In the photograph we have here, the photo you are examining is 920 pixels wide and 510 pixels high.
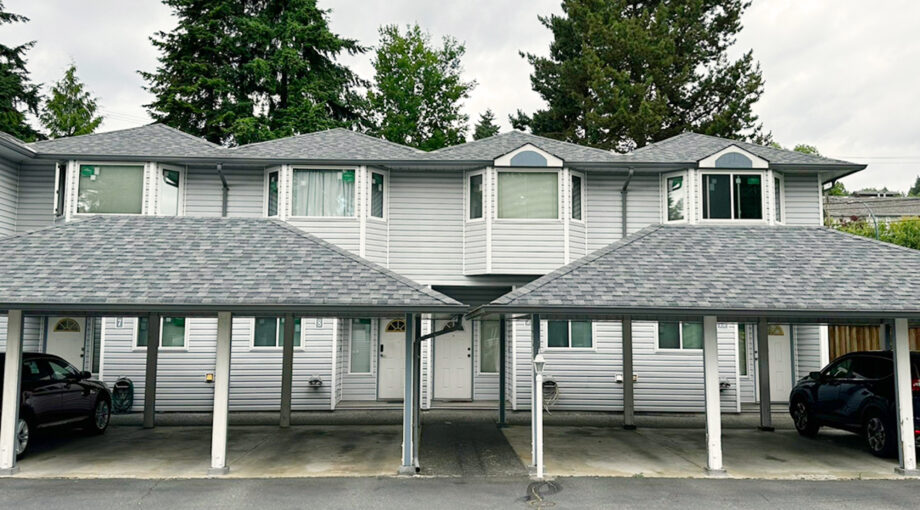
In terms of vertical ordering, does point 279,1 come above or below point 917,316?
above

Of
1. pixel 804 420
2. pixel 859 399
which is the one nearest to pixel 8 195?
pixel 804 420

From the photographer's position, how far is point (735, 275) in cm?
970

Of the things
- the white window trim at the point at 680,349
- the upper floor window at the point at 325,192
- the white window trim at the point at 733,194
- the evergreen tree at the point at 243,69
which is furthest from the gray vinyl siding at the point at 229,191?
the white window trim at the point at 733,194

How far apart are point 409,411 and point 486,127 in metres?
30.8

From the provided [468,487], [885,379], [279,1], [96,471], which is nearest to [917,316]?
[885,379]

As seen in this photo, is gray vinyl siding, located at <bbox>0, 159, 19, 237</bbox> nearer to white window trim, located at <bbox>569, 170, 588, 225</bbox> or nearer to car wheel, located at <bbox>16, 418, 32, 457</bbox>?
car wheel, located at <bbox>16, 418, 32, 457</bbox>

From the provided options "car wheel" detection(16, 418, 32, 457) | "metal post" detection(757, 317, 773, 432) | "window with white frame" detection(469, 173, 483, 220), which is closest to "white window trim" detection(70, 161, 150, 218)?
"car wheel" detection(16, 418, 32, 457)

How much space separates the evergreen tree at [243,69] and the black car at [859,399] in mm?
19701

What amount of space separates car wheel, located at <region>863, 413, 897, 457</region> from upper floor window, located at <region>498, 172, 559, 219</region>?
7561 millimetres

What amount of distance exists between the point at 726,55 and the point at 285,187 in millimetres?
22664

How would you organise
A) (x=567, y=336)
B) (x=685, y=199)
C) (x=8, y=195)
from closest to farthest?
(x=8, y=195) → (x=685, y=199) → (x=567, y=336)

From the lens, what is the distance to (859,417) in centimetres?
1065

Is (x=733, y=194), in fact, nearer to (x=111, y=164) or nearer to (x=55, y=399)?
(x=55, y=399)

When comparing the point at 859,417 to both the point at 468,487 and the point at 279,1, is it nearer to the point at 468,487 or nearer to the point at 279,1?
the point at 468,487
